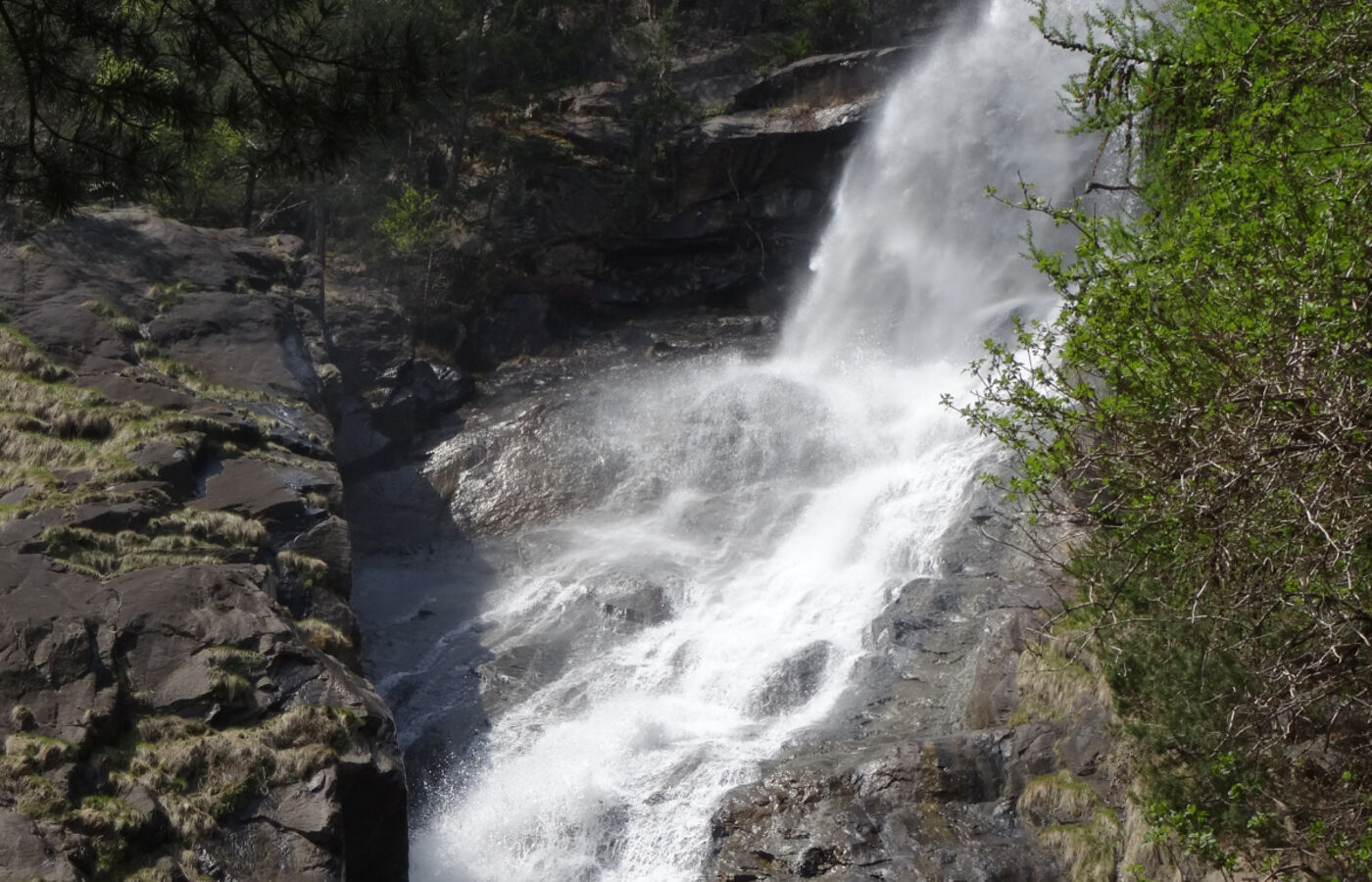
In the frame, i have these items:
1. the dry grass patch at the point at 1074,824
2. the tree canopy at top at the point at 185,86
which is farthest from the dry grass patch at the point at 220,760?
the dry grass patch at the point at 1074,824

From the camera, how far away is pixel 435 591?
69.5 feet

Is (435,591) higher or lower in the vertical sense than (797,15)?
lower

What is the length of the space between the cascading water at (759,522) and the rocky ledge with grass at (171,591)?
2.64 meters

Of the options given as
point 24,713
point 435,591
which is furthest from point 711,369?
point 24,713

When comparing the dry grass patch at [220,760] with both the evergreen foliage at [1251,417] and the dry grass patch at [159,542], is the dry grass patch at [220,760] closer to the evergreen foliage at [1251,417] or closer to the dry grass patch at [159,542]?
the dry grass patch at [159,542]

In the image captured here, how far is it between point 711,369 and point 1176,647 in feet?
62.0

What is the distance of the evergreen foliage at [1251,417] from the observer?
221 inches

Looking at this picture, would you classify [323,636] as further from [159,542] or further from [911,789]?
[911,789]

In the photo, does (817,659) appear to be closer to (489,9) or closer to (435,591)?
(435,591)

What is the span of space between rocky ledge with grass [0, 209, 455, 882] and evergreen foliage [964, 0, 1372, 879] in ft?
25.0

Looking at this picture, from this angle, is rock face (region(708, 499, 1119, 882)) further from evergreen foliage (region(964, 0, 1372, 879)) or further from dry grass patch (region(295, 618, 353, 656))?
dry grass patch (region(295, 618, 353, 656))

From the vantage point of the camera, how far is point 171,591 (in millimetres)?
13203

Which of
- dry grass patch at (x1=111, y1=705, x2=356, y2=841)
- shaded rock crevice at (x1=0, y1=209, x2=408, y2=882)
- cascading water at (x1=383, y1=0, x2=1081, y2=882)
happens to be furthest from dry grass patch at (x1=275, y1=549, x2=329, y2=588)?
dry grass patch at (x1=111, y1=705, x2=356, y2=841)

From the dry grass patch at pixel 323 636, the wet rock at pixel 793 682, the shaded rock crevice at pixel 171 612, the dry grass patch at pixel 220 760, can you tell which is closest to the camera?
the shaded rock crevice at pixel 171 612
